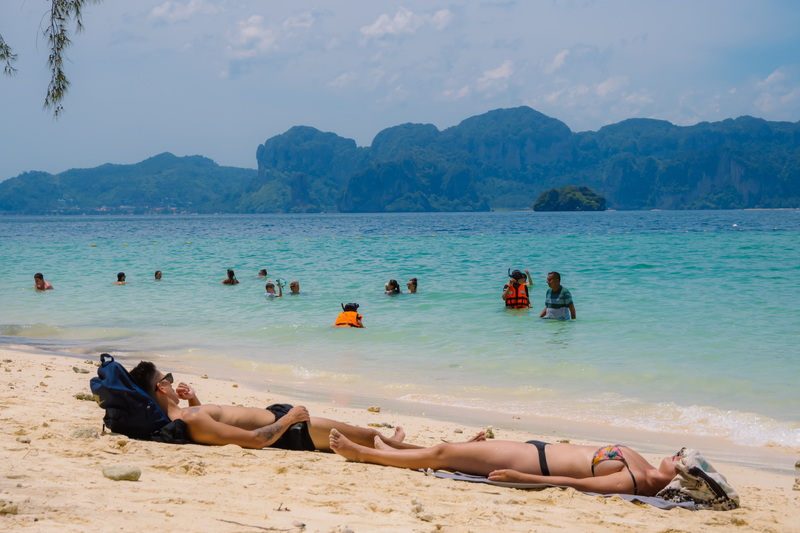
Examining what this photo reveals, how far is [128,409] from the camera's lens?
5461 mm

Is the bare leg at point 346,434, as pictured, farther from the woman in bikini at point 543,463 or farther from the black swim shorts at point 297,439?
the woman in bikini at point 543,463

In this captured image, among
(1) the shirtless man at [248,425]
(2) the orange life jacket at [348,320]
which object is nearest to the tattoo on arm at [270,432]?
(1) the shirtless man at [248,425]

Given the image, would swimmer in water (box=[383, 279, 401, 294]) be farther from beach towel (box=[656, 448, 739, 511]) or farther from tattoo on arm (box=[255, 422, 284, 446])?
beach towel (box=[656, 448, 739, 511])

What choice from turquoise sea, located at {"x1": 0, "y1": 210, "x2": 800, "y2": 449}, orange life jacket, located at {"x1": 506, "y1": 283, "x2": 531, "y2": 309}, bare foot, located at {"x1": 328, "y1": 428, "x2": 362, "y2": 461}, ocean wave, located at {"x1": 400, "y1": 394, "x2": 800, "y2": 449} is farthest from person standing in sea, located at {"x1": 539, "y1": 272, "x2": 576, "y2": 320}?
bare foot, located at {"x1": 328, "y1": 428, "x2": 362, "y2": 461}

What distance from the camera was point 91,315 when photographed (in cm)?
1589

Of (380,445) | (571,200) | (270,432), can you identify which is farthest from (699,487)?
(571,200)

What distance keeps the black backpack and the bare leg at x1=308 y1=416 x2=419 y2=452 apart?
1.04 m

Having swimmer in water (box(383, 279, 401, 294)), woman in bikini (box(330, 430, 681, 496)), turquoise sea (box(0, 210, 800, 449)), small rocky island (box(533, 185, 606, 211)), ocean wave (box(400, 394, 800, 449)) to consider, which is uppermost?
small rocky island (box(533, 185, 606, 211))

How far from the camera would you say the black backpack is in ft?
17.8

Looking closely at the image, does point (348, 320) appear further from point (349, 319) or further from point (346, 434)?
point (346, 434)

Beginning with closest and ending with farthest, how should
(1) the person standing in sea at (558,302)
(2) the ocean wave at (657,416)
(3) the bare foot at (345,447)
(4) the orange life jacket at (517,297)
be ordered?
(3) the bare foot at (345,447)
(2) the ocean wave at (657,416)
(1) the person standing in sea at (558,302)
(4) the orange life jacket at (517,297)

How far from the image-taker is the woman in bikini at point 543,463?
4727 millimetres

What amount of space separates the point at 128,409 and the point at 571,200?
162587mm

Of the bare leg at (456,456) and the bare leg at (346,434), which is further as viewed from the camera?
the bare leg at (346,434)
